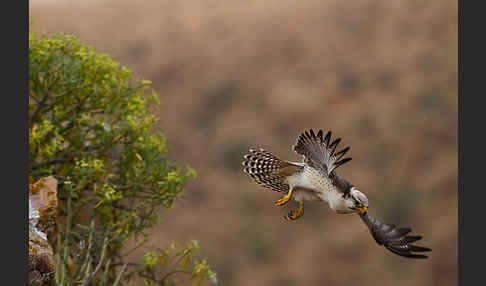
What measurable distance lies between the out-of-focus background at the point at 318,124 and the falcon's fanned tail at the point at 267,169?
544 centimetres

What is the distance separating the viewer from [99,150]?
8.55 feet

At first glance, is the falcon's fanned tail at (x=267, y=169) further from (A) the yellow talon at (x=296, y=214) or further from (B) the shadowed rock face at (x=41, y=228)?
(B) the shadowed rock face at (x=41, y=228)

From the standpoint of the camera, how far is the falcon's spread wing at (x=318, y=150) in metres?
0.88

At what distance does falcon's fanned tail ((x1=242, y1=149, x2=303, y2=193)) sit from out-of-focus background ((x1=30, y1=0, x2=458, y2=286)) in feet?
17.8

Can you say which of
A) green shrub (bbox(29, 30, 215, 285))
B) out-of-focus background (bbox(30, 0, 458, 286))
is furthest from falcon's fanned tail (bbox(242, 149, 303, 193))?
out-of-focus background (bbox(30, 0, 458, 286))

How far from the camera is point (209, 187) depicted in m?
7.49

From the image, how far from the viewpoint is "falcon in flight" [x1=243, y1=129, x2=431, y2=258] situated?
88 cm

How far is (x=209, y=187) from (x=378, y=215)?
7.68 ft

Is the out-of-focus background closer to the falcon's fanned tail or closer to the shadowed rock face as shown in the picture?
the shadowed rock face

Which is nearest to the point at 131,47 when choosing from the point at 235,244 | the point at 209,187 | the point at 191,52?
the point at 191,52

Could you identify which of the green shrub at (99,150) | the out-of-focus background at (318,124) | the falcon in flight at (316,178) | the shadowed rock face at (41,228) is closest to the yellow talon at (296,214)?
the falcon in flight at (316,178)

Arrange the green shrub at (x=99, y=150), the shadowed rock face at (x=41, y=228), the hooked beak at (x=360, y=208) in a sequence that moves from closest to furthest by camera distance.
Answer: the hooked beak at (x=360, y=208) → the shadowed rock face at (x=41, y=228) → the green shrub at (x=99, y=150)

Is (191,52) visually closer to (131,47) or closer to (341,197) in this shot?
(131,47)

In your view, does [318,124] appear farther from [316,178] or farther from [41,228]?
[316,178]
